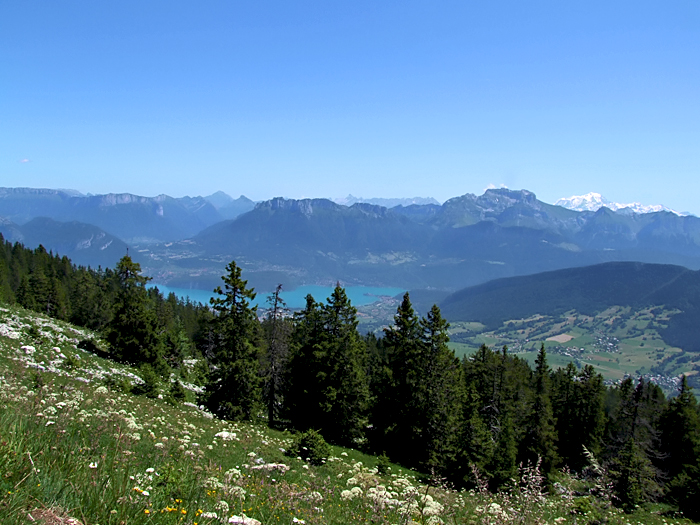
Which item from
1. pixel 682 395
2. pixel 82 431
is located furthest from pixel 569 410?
pixel 82 431

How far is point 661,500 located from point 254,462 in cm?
3431

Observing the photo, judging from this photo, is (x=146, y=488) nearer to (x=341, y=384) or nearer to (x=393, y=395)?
(x=341, y=384)

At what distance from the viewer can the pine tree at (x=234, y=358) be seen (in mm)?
27047

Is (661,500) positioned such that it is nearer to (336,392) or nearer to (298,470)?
(336,392)

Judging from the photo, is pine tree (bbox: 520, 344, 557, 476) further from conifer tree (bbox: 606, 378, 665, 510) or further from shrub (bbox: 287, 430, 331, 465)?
shrub (bbox: 287, 430, 331, 465)

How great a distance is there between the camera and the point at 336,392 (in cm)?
2864

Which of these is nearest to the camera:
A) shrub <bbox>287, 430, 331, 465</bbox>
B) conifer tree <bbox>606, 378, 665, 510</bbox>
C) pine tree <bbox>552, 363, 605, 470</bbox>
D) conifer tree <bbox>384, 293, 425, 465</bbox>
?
shrub <bbox>287, 430, 331, 465</bbox>

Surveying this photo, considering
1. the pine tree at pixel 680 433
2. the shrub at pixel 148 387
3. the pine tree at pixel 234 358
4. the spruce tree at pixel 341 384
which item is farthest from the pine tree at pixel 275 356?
the pine tree at pixel 680 433

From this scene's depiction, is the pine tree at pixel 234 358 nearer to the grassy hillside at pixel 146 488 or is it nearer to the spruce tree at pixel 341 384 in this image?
the spruce tree at pixel 341 384

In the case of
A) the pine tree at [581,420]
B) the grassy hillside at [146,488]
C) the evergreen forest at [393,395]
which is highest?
the grassy hillside at [146,488]

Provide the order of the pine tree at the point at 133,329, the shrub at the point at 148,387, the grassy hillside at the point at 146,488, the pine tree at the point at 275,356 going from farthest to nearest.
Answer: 1. the pine tree at the point at 133,329
2. the pine tree at the point at 275,356
3. the shrub at the point at 148,387
4. the grassy hillside at the point at 146,488

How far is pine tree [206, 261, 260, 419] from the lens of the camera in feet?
88.7

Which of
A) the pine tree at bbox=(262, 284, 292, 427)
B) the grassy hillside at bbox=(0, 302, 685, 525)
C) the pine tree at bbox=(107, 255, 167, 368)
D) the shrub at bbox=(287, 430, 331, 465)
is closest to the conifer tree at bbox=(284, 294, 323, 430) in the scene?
the pine tree at bbox=(262, 284, 292, 427)

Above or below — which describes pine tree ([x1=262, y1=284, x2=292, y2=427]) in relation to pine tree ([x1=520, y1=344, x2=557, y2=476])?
above
